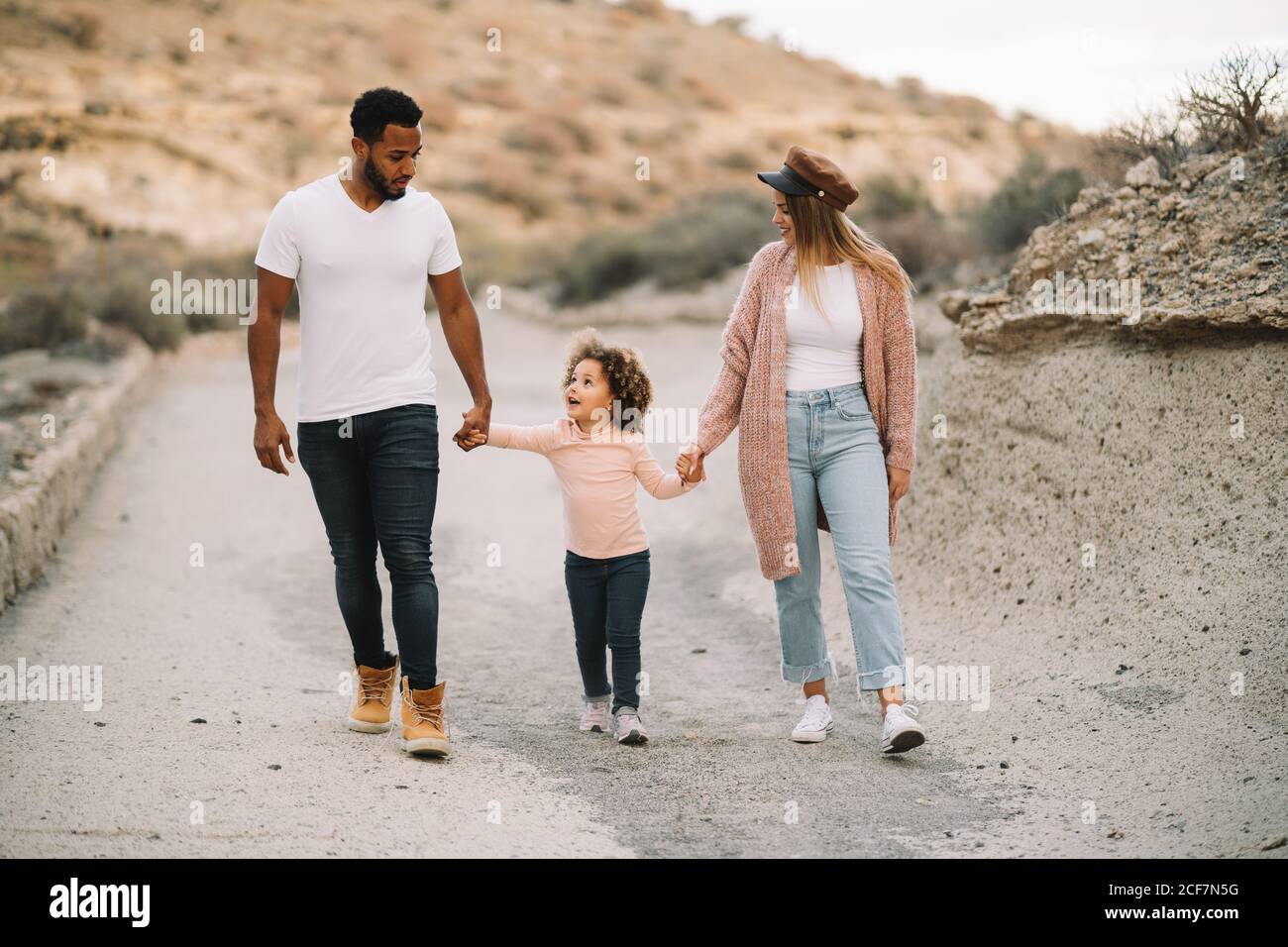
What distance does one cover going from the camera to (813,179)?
4.64m

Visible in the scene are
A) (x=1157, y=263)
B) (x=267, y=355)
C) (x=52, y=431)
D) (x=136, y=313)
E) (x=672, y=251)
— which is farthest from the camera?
(x=672, y=251)

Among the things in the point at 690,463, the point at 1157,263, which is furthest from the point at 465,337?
the point at 1157,263

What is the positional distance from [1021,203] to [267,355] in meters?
8.88

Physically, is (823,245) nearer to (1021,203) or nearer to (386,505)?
(386,505)

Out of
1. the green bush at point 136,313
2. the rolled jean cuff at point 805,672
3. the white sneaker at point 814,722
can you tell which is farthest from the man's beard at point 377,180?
the green bush at point 136,313

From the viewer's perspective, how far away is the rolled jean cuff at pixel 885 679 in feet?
15.1

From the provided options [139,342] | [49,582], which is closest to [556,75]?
[139,342]

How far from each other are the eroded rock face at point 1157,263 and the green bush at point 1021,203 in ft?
11.9

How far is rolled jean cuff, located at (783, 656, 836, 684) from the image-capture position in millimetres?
4945

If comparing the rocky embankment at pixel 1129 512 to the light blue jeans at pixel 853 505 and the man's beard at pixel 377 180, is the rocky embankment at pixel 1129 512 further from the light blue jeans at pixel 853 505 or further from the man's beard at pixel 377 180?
the man's beard at pixel 377 180

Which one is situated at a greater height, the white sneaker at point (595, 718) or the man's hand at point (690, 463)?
the man's hand at point (690, 463)

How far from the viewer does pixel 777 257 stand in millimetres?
4840

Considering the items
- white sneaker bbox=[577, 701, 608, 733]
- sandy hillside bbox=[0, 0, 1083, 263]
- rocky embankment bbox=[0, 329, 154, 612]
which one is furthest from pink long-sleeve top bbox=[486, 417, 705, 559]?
sandy hillside bbox=[0, 0, 1083, 263]

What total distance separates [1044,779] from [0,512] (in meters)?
5.38
